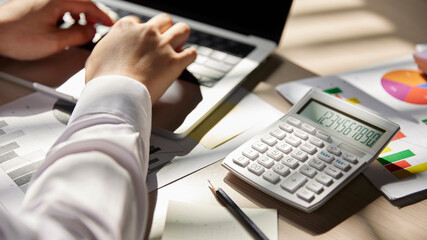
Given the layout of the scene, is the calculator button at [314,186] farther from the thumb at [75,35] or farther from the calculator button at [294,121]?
the thumb at [75,35]

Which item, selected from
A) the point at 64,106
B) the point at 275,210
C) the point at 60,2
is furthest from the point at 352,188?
the point at 60,2

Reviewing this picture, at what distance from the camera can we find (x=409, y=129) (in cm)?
61

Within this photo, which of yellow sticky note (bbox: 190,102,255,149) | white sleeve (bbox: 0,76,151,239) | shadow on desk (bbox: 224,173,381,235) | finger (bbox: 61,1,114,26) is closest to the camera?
white sleeve (bbox: 0,76,151,239)

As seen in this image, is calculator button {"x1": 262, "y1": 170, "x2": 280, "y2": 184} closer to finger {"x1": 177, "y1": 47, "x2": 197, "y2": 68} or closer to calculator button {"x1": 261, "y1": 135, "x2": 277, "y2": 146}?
calculator button {"x1": 261, "y1": 135, "x2": 277, "y2": 146}

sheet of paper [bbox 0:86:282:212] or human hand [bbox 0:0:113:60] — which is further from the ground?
human hand [bbox 0:0:113:60]

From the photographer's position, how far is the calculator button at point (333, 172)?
19.0 inches

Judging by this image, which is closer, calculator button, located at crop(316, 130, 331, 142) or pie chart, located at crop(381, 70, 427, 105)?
calculator button, located at crop(316, 130, 331, 142)

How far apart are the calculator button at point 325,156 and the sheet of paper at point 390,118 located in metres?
0.06

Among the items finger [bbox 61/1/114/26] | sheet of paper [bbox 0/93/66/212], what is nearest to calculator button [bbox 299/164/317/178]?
sheet of paper [bbox 0/93/66/212]

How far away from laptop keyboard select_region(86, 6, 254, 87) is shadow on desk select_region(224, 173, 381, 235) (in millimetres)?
203

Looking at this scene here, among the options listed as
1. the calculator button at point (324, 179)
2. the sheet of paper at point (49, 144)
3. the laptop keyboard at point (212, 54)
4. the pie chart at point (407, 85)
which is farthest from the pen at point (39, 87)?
the pie chart at point (407, 85)

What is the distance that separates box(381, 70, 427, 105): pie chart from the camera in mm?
675

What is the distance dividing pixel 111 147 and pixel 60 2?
38 cm

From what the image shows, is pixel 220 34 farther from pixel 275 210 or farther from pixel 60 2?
pixel 275 210
